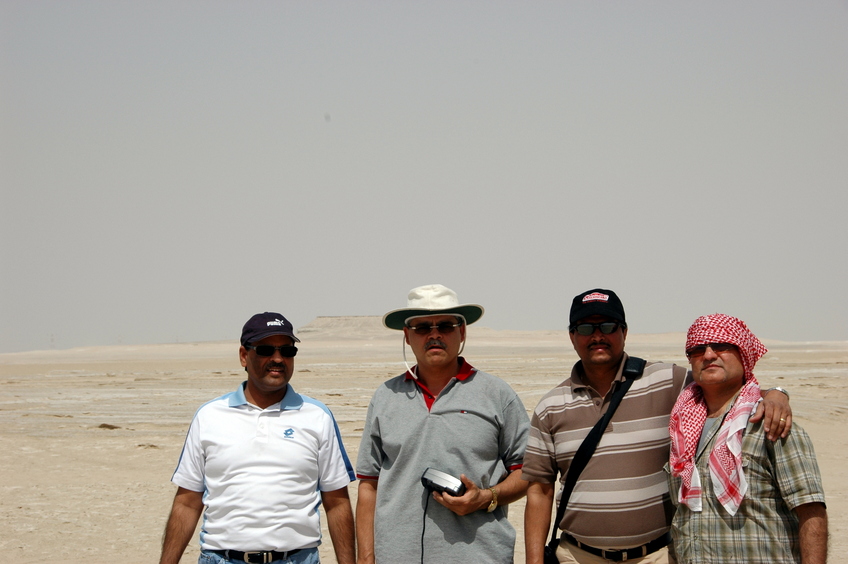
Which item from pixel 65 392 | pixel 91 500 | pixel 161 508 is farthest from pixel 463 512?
pixel 65 392

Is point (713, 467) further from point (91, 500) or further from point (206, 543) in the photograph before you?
point (91, 500)

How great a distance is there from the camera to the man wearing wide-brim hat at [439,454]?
366cm

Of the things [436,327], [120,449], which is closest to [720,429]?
[436,327]

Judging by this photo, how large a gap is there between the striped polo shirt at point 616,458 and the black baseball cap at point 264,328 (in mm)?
1280

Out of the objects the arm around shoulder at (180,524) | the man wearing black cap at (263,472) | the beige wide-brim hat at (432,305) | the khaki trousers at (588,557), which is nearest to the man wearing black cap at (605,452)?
the khaki trousers at (588,557)

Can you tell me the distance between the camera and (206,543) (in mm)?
3674

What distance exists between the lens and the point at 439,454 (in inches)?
146

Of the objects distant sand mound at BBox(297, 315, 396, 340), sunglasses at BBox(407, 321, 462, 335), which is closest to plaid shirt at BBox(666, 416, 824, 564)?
sunglasses at BBox(407, 321, 462, 335)

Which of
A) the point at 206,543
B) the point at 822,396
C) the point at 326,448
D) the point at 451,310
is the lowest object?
the point at 822,396

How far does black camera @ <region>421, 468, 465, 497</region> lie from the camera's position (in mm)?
3510

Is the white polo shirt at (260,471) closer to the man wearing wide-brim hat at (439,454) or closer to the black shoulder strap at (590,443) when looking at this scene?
the man wearing wide-brim hat at (439,454)

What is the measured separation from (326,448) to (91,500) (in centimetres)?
719

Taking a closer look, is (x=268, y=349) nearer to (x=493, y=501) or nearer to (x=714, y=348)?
(x=493, y=501)

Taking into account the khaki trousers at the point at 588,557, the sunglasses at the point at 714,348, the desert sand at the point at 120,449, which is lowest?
the desert sand at the point at 120,449
